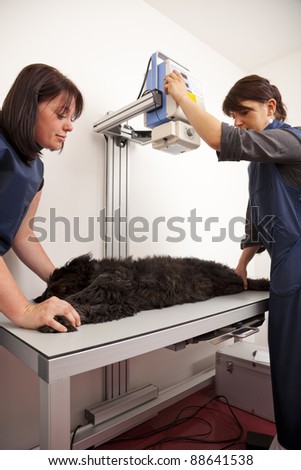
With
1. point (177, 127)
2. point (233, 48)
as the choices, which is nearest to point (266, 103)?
point (177, 127)

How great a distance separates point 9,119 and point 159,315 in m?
0.75

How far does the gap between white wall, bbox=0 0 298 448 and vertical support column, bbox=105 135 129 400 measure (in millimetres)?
48

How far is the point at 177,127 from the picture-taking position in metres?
1.02

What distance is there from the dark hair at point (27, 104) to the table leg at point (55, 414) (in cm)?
65

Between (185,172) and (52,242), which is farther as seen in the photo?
(185,172)

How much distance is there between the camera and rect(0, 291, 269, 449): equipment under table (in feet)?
1.83

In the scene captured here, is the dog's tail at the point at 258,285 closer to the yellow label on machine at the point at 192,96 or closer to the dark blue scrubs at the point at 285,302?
the dark blue scrubs at the point at 285,302

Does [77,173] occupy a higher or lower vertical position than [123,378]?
higher

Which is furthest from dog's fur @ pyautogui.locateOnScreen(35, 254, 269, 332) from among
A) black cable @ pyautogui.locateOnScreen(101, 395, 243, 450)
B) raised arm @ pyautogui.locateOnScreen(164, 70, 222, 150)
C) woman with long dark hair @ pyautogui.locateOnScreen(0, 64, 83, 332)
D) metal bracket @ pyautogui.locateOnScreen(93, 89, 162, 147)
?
black cable @ pyautogui.locateOnScreen(101, 395, 243, 450)

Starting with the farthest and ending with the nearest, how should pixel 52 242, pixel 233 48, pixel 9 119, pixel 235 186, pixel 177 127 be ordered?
Result: pixel 235 186 → pixel 233 48 → pixel 52 242 → pixel 177 127 → pixel 9 119

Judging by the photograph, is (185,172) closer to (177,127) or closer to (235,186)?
(235,186)

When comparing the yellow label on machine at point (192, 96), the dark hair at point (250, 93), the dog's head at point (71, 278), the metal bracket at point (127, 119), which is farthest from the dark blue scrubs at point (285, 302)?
the dog's head at point (71, 278)

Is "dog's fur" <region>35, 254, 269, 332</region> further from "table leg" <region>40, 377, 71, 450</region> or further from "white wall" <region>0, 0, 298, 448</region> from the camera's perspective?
"white wall" <region>0, 0, 298, 448</region>

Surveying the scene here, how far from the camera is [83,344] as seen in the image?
2.03 ft
